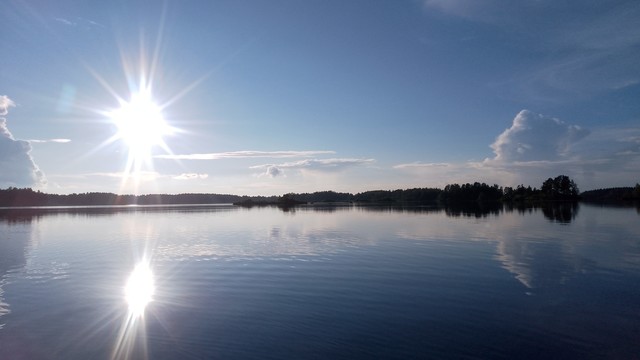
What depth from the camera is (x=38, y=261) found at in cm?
3092

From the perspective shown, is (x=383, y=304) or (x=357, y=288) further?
(x=357, y=288)

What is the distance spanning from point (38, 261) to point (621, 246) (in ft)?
145

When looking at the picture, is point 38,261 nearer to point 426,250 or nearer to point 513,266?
point 426,250

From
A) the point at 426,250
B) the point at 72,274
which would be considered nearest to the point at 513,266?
the point at 426,250

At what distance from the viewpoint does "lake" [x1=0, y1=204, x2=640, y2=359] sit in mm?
13023

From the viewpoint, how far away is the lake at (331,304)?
13.0m

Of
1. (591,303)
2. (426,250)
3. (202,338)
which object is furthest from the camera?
(426,250)

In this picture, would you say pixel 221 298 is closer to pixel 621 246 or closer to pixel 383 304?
pixel 383 304

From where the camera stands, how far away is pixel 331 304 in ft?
58.5

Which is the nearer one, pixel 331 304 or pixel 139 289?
pixel 331 304

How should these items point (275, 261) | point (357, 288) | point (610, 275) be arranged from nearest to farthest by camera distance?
point (357, 288), point (610, 275), point (275, 261)

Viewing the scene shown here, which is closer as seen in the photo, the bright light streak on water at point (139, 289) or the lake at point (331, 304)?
the lake at point (331, 304)

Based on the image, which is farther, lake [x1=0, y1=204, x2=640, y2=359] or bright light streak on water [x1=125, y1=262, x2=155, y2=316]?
bright light streak on water [x1=125, y1=262, x2=155, y2=316]

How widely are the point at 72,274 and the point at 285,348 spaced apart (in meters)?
18.7
